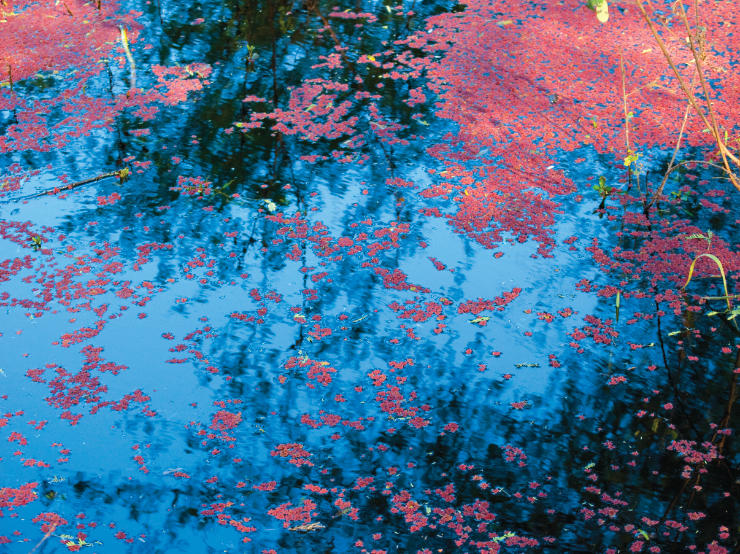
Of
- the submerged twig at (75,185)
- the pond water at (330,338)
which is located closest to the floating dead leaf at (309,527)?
the pond water at (330,338)

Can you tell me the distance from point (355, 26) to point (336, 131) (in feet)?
4.60

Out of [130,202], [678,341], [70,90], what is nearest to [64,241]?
[130,202]

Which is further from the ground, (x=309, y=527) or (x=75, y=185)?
(x=75, y=185)

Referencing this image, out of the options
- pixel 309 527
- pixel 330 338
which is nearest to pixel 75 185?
pixel 330 338

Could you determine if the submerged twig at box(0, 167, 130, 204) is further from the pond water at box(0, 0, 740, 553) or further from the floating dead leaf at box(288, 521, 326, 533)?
the floating dead leaf at box(288, 521, 326, 533)

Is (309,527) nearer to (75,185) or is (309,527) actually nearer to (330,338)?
(330,338)

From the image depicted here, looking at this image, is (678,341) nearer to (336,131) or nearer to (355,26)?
(336,131)

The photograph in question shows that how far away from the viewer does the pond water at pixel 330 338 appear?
7.48 ft

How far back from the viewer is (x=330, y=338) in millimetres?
2904

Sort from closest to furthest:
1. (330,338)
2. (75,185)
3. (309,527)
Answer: (309,527), (330,338), (75,185)

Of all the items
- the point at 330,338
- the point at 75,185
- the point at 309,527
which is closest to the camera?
the point at 309,527

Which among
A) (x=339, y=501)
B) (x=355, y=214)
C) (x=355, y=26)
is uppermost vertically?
(x=355, y=26)

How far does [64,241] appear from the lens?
336cm

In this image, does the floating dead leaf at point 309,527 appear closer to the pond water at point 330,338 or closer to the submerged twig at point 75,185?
the pond water at point 330,338
